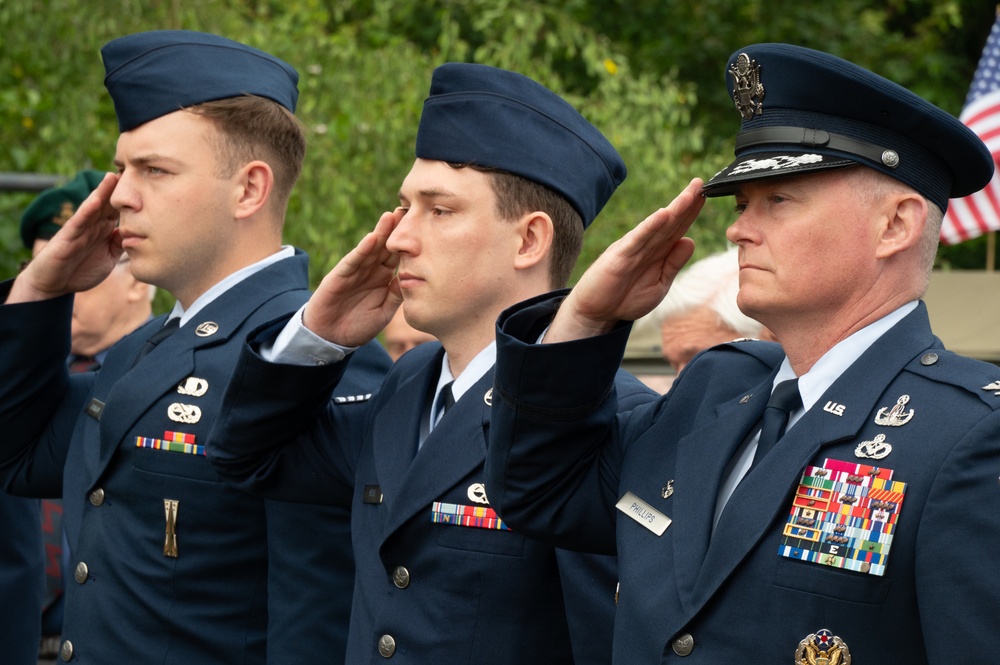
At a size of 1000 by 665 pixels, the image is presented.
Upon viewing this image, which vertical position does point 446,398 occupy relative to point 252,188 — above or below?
below

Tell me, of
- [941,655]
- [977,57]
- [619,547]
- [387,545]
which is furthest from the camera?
[977,57]

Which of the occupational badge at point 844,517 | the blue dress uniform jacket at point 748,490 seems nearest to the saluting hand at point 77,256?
the blue dress uniform jacket at point 748,490

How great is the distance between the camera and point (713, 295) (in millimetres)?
5141

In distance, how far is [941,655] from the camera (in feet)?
6.86

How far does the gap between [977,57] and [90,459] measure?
13189mm

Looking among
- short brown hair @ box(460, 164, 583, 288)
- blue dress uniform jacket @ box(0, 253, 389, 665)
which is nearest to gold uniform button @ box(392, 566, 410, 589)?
blue dress uniform jacket @ box(0, 253, 389, 665)

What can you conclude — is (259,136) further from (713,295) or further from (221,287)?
(713,295)

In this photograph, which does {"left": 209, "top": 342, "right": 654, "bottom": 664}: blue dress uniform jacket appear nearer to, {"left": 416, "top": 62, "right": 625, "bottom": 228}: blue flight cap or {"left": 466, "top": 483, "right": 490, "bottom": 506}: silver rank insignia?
{"left": 466, "top": 483, "right": 490, "bottom": 506}: silver rank insignia

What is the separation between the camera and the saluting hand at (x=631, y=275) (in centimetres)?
262

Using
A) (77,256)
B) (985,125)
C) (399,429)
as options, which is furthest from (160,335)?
(985,125)

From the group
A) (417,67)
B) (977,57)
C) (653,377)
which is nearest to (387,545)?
(653,377)

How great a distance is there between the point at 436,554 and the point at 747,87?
1.13m

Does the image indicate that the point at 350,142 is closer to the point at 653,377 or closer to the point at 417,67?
the point at 417,67

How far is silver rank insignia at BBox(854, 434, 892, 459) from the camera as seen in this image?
227 cm
